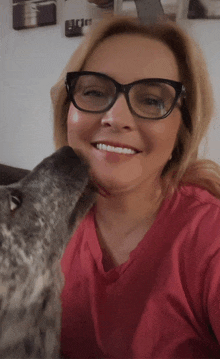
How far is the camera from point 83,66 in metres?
0.79

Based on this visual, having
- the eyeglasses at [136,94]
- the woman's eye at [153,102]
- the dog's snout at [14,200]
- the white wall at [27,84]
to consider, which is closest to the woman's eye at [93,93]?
the eyeglasses at [136,94]

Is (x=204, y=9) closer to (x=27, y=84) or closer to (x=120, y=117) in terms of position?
(x=120, y=117)

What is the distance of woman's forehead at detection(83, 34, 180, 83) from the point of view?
2.15ft

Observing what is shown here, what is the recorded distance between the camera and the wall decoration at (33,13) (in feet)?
4.85

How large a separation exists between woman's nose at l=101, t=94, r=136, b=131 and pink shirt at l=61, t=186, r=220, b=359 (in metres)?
0.25

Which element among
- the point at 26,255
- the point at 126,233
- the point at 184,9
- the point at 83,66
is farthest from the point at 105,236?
the point at 184,9

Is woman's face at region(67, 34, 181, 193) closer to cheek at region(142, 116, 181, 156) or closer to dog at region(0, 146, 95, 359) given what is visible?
cheek at region(142, 116, 181, 156)

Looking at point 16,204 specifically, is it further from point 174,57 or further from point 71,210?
point 174,57

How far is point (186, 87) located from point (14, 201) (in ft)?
1.81

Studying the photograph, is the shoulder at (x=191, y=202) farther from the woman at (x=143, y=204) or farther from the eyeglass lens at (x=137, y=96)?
the eyeglass lens at (x=137, y=96)

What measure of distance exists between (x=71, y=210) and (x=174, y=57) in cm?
50

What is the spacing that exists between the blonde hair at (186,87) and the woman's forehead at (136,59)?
0.10 feet

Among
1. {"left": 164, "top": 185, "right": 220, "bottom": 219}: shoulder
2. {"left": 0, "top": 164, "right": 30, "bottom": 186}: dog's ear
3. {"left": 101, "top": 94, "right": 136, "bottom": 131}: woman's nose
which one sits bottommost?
{"left": 0, "top": 164, "right": 30, "bottom": 186}: dog's ear

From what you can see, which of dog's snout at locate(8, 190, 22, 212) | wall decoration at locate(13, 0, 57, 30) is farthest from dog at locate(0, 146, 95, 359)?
wall decoration at locate(13, 0, 57, 30)
